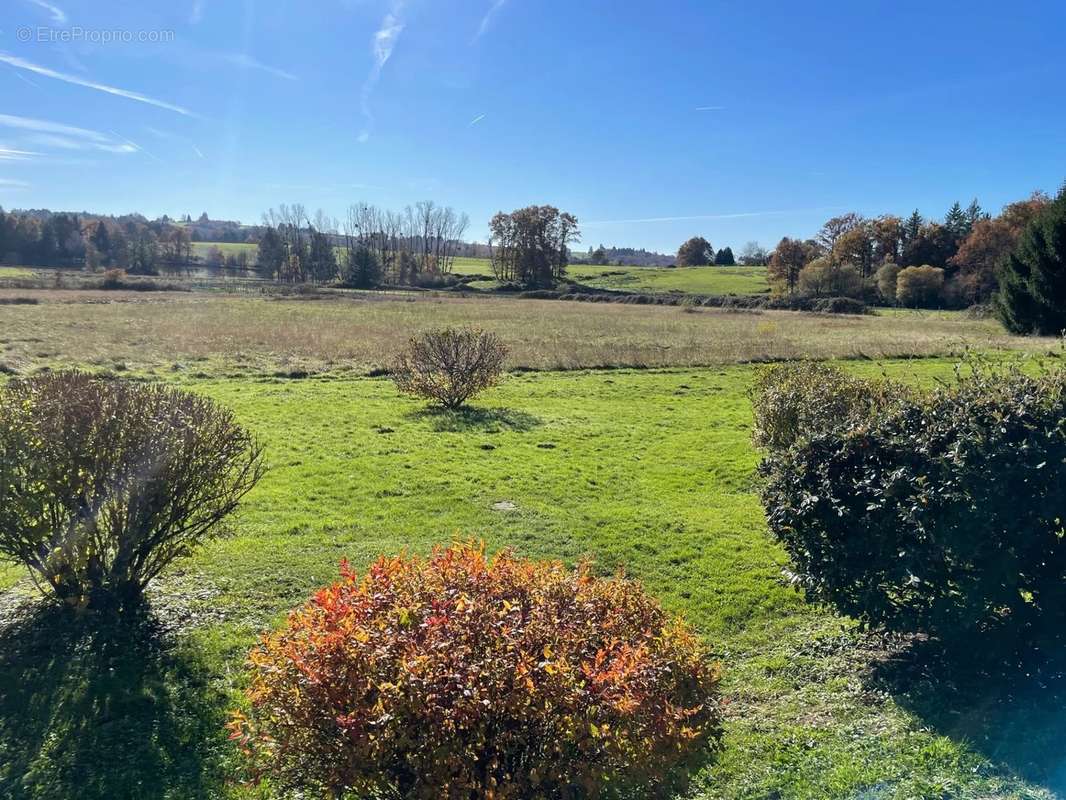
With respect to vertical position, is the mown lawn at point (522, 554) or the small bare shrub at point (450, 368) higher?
the small bare shrub at point (450, 368)

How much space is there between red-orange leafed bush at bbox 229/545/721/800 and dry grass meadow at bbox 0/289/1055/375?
70.4ft

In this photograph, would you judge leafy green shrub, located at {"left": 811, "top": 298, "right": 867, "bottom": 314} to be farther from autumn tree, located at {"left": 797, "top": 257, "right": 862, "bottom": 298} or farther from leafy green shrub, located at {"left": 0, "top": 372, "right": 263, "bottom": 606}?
leafy green shrub, located at {"left": 0, "top": 372, "right": 263, "bottom": 606}

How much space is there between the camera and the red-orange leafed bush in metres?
2.76

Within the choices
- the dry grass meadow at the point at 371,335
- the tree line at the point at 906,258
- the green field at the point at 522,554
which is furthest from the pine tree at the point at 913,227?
the green field at the point at 522,554

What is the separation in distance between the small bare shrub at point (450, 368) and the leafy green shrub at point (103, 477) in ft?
Answer: 36.8

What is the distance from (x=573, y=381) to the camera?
23.0 m

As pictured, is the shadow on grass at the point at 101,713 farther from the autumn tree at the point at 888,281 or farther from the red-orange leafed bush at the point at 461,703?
the autumn tree at the point at 888,281

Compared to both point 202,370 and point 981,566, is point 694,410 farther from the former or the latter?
point 202,370

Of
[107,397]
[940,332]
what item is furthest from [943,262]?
[107,397]

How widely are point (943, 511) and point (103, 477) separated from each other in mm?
6977

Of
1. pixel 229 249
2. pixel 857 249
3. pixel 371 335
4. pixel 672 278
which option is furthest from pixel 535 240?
pixel 229 249

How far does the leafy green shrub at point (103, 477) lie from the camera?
217 inches

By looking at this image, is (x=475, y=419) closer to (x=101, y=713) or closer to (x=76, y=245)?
(x=101, y=713)

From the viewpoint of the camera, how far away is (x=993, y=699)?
4738 mm
